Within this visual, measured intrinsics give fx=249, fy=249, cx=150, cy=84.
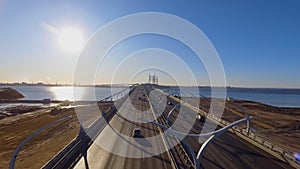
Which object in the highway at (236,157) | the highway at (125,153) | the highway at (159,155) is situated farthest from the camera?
the highway at (236,157)

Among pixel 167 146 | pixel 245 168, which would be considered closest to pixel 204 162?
pixel 245 168

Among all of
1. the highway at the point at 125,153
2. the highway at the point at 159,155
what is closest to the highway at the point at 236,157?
the highway at the point at 159,155

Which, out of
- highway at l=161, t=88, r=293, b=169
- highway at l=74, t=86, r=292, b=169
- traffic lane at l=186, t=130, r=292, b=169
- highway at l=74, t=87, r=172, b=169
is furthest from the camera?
traffic lane at l=186, t=130, r=292, b=169

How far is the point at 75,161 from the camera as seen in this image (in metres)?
27.3

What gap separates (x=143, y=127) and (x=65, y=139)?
15.1 m

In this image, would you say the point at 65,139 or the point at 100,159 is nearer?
the point at 100,159

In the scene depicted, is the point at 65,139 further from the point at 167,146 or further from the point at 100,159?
the point at 167,146

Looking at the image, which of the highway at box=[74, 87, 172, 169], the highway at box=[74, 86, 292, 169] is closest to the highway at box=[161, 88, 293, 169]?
the highway at box=[74, 86, 292, 169]

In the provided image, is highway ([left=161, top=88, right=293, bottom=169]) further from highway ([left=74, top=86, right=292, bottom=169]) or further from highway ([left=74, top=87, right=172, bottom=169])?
highway ([left=74, top=87, right=172, bottom=169])

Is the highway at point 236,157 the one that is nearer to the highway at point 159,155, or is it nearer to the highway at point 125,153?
the highway at point 159,155

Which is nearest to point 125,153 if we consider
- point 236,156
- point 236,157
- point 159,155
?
point 159,155

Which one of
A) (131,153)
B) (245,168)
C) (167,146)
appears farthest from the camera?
(167,146)

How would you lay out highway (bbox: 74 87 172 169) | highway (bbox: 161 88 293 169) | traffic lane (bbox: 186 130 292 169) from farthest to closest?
traffic lane (bbox: 186 130 292 169) → highway (bbox: 161 88 293 169) → highway (bbox: 74 87 172 169)

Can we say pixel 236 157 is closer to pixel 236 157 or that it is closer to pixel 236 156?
pixel 236 157
